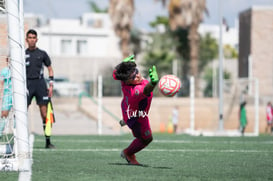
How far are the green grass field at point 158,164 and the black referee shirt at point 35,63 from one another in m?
1.37

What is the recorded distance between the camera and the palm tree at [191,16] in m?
40.2

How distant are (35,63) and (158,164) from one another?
3.70 m

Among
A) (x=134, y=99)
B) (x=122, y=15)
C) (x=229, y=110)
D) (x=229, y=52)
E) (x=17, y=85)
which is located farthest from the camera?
(x=229, y=52)

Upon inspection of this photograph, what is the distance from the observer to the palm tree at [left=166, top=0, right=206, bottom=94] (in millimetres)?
40188

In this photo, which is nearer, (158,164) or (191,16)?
(158,164)

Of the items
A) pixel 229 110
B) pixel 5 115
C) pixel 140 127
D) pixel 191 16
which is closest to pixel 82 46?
pixel 191 16

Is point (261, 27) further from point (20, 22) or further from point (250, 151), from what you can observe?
point (20, 22)

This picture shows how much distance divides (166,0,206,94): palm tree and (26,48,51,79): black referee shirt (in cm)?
2888

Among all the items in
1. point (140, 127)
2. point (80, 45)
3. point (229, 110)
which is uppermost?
point (80, 45)

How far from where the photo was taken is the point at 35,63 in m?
11.0

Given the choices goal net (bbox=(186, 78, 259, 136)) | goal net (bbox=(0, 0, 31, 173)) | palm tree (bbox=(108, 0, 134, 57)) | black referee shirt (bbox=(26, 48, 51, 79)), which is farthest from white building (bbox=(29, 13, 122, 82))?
goal net (bbox=(0, 0, 31, 173))

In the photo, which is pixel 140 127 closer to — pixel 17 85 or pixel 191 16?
pixel 17 85

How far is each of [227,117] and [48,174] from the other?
2482 centimetres

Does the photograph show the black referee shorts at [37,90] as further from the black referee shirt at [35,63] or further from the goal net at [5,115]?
the goal net at [5,115]
